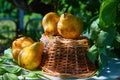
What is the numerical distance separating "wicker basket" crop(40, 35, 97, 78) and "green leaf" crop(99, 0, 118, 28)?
118mm

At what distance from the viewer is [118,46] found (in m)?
1.26

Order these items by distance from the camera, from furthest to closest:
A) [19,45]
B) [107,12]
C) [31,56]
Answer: [19,45] → [31,56] → [107,12]

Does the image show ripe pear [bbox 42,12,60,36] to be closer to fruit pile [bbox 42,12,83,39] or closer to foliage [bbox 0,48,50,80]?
fruit pile [bbox 42,12,83,39]

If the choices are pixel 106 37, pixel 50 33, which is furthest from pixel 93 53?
pixel 50 33

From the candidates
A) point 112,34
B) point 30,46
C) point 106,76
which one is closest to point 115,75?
point 106,76

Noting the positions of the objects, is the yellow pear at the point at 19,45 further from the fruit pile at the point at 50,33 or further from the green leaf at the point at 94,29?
the green leaf at the point at 94,29

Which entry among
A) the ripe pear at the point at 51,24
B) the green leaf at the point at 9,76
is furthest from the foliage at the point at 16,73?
the ripe pear at the point at 51,24

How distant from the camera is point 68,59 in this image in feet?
3.77

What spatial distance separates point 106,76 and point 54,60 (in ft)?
0.58

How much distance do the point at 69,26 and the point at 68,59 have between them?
0.11 meters

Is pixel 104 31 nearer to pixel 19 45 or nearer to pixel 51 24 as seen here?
pixel 51 24

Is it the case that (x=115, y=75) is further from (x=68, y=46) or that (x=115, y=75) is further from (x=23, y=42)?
(x=23, y=42)

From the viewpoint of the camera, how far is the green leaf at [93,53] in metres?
1.12

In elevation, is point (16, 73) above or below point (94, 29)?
below
